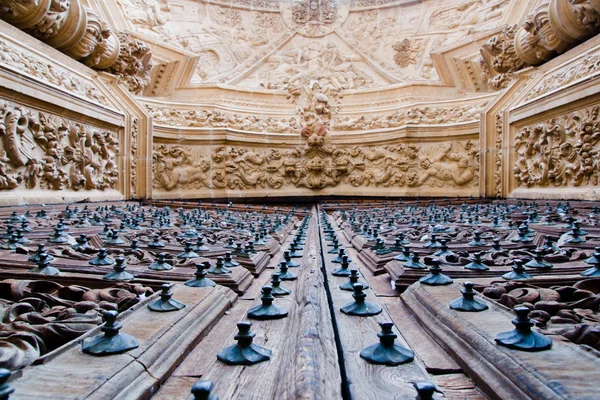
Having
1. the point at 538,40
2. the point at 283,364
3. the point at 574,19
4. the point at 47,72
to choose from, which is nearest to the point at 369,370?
the point at 283,364

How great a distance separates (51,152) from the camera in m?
6.38

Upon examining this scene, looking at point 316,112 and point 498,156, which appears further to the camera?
point 316,112

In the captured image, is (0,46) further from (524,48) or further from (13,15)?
(524,48)

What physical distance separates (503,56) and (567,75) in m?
2.69

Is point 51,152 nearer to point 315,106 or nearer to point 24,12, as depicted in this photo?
point 24,12

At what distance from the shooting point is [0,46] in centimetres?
Answer: 559

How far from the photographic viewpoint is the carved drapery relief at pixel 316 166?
9.93 m

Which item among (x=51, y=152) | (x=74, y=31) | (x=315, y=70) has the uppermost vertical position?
(x=315, y=70)

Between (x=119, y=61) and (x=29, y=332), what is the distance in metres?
9.08

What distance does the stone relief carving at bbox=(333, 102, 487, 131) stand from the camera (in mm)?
9828

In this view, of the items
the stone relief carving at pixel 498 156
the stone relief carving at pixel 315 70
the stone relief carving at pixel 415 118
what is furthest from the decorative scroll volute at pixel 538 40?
the stone relief carving at pixel 315 70

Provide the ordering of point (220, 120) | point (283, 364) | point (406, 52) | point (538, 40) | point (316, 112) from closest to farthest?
point (283, 364), point (538, 40), point (220, 120), point (316, 112), point (406, 52)

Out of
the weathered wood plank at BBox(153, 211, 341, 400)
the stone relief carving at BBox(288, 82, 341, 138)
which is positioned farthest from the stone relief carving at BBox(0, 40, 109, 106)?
the weathered wood plank at BBox(153, 211, 341, 400)

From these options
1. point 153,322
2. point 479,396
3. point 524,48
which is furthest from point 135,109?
point 479,396
